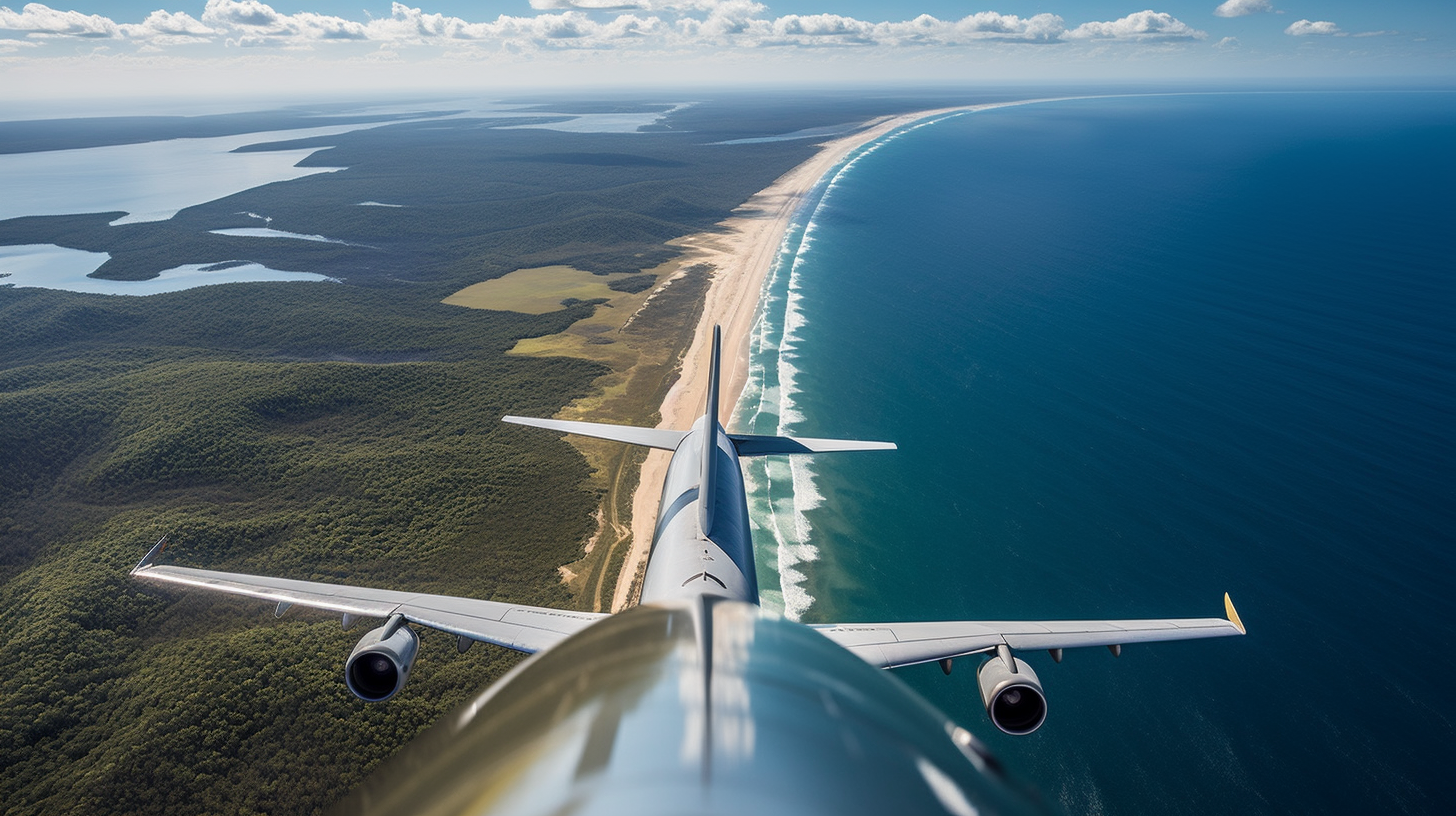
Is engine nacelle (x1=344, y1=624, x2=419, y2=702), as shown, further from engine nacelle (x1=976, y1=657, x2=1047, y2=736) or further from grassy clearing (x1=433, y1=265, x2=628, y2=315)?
grassy clearing (x1=433, y1=265, x2=628, y2=315)

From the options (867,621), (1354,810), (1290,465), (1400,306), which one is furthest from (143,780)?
(1400,306)

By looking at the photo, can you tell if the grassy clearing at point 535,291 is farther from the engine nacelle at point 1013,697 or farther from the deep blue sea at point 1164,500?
the engine nacelle at point 1013,697

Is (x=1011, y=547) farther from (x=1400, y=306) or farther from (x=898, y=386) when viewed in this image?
(x=1400, y=306)

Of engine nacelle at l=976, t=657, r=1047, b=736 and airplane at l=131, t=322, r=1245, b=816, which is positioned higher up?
airplane at l=131, t=322, r=1245, b=816

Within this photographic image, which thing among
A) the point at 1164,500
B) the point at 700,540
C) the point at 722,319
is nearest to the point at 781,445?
the point at 700,540

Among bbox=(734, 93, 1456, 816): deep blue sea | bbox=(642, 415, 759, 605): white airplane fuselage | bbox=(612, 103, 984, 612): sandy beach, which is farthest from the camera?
bbox=(612, 103, 984, 612): sandy beach

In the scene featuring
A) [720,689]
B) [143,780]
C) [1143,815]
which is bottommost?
[1143,815]

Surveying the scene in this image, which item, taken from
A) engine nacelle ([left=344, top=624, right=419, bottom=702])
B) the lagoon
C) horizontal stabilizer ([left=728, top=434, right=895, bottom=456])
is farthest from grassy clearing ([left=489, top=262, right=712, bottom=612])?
the lagoon
